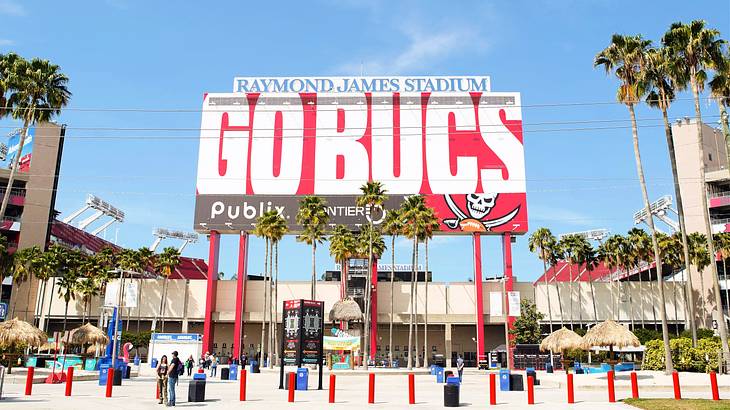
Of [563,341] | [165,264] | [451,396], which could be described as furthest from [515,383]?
[165,264]

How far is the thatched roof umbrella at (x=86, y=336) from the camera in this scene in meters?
46.3

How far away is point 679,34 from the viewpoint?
130 feet

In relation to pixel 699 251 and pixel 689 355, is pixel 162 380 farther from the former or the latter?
pixel 699 251

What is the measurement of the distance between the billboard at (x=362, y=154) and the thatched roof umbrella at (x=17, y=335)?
126 feet

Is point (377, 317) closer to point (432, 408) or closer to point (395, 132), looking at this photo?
point (395, 132)

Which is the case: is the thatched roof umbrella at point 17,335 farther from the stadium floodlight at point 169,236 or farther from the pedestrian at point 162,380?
the stadium floodlight at point 169,236

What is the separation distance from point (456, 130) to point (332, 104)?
1567 cm

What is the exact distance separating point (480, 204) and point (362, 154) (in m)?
15.3

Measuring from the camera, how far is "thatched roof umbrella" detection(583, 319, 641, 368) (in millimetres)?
40031

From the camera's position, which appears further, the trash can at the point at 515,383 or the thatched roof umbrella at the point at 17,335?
the thatched roof umbrella at the point at 17,335

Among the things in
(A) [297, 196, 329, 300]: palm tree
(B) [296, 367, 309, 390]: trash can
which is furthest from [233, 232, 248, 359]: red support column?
(B) [296, 367, 309, 390]: trash can

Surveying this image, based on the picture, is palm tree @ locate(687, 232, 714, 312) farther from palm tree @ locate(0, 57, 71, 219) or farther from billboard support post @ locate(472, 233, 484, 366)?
palm tree @ locate(0, 57, 71, 219)

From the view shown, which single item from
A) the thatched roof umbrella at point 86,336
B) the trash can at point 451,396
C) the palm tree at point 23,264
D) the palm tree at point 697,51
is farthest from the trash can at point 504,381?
the palm tree at point 23,264

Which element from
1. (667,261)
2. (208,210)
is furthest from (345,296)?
(667,261)
